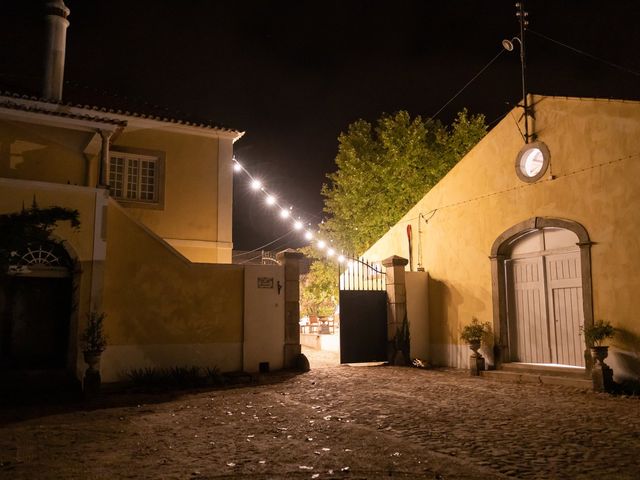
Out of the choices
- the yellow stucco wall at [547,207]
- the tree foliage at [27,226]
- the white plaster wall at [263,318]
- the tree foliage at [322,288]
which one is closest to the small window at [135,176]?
the tree foliage at [27,226]

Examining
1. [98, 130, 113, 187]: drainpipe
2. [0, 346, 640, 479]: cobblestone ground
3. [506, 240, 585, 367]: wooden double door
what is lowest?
[0, 346, 640, 479]: cobblestone ground

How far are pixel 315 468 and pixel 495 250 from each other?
8212mm

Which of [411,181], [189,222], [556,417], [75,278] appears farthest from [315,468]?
[411,181]

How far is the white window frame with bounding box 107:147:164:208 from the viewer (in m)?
13.4

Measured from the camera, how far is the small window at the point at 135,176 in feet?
44.1

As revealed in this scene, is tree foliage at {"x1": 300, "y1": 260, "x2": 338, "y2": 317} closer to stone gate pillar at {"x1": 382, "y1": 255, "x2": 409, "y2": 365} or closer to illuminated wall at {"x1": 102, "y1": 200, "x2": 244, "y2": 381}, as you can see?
stone gate pillar at {"x1": 382, "y1": 255, "x2": 409, "y2": 365}

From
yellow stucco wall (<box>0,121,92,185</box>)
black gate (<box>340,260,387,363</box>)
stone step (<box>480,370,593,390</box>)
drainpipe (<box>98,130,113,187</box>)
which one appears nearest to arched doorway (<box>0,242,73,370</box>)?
drainpipe (<box>98,130,113,187</box>)

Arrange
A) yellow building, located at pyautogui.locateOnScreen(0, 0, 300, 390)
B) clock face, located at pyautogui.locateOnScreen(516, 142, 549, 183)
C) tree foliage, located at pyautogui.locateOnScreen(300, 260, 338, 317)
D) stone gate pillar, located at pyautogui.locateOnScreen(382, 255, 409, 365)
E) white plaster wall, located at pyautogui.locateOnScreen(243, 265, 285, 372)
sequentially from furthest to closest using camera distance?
tree foliage, located at pyautogui.locateOnScreen(300, 260, 338, 317) < stone gate pillar, located at pyautogui.locateOnScreen(382, 255, 409, 365) < white plaster wall, located at pyautogui.locateOnScreen(243, 265, 285, 372) < clock face, located at pyautogui.locateOnScreen(516, 142, 549, 183) < yellow building, located at pyautogui.locateOnScreen(0, 0, 300, 390)

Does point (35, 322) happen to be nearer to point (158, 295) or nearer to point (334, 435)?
point (158, 295)

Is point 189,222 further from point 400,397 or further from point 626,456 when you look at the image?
point 626,456

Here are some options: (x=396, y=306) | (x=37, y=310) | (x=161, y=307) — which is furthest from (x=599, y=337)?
(x=37, y=310)

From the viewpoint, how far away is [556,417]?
6.77 metres

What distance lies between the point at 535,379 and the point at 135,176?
10389 millimetres

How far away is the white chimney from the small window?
1924mm
